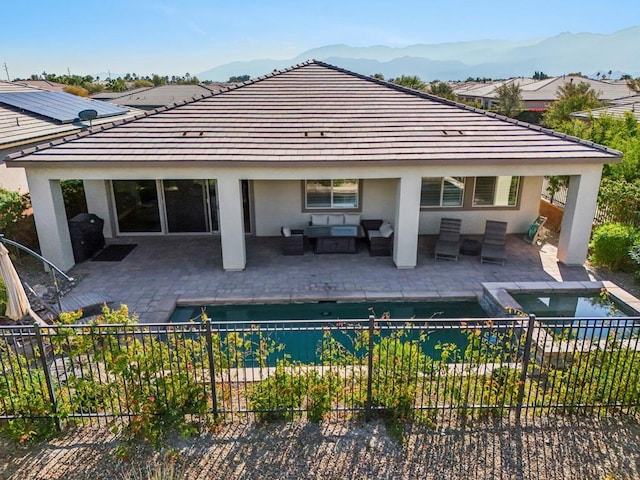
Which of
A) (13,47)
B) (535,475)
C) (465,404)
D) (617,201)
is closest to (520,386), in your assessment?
(465,404)

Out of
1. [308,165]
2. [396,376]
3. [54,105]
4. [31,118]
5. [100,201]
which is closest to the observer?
[396,376]

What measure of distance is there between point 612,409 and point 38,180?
13061mm

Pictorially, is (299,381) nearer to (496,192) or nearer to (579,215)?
(579,215)

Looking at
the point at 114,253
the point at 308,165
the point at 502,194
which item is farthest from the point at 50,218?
the point at 502,194

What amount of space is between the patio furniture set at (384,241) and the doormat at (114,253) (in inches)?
190

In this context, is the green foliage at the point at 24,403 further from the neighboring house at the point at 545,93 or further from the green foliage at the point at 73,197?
the neighboring house at the point at 545,93

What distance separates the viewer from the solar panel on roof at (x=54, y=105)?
736 inches

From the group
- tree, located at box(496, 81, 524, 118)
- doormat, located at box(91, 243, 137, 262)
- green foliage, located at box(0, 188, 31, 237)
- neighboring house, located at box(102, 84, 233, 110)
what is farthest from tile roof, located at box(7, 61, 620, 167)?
tree, located at box(496, 81, 524, 118)

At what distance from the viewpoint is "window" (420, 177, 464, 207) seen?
47.2 ft

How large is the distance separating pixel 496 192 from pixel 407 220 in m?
4.50

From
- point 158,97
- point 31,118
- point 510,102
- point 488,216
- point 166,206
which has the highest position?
point 158,97

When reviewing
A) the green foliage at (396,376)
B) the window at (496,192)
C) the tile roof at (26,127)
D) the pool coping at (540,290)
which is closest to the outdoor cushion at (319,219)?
the window at (496,192)

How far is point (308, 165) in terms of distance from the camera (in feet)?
37.0

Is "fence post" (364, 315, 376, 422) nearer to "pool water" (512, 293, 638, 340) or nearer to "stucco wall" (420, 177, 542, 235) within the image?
"pool water" (512, 293, 638, 340)
